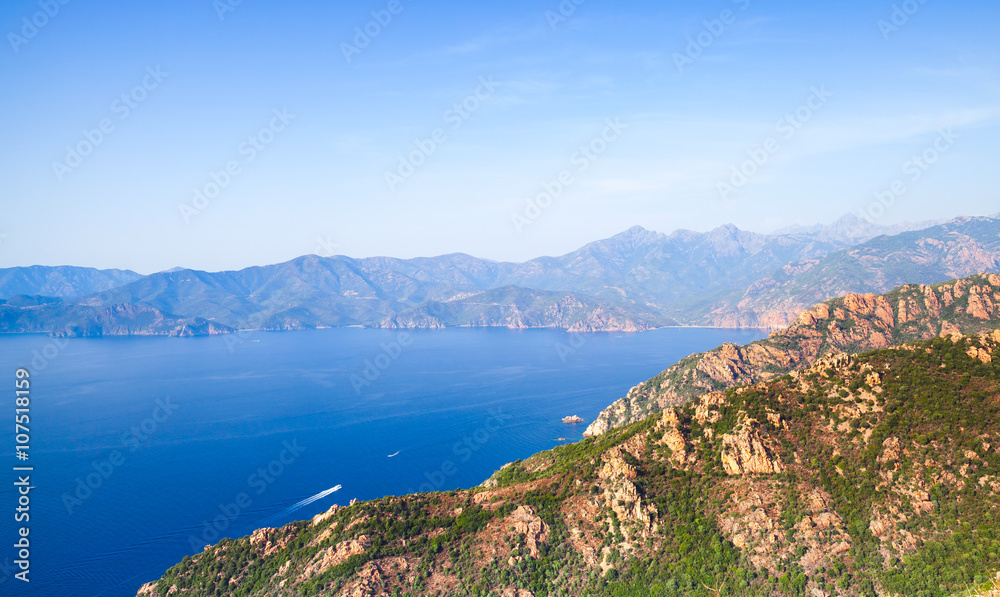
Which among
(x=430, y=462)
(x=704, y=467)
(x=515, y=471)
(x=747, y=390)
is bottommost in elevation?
(x=430, y=462)

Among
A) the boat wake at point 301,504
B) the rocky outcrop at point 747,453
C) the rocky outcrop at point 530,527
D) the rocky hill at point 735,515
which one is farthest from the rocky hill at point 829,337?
the rocky outcrop at point 530,527

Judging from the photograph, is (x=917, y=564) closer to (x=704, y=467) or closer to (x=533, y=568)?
(x=704, y=467)

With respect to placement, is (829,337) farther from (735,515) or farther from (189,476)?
(189,476)

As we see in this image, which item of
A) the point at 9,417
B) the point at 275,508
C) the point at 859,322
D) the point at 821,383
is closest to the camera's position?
the point at 821,383

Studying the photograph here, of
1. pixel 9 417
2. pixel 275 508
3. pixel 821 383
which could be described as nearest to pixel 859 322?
pixel 821 383

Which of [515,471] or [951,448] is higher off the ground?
[951,448]

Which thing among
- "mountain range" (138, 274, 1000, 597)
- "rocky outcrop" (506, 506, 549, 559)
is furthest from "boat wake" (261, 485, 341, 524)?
"rocky outcrop" (506, 506, 549, 559)

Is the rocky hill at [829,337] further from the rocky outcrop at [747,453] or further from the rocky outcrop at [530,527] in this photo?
the rocky outcrop at [530,527]
